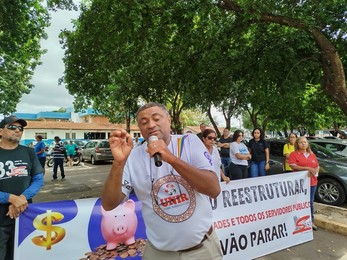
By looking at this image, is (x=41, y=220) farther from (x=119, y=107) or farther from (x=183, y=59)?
(x=119, y=107)

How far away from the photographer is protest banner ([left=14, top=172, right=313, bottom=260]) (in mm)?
3105

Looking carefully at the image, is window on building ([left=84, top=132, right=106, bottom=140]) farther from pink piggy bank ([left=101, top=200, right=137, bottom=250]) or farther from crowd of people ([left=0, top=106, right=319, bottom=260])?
crowd of people ([left=0, top=106, right=319, bottom=260])

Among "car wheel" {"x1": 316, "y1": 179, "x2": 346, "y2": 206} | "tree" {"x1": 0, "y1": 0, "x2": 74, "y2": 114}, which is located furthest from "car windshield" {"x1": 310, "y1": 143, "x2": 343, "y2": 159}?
"tree" {"x1": 0, "y1": 0, "x2": 74, "y2": 114}

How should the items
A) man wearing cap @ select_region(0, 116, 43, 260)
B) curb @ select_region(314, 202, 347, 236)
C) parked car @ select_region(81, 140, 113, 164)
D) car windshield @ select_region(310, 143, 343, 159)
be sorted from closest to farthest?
man wearing cap @ select_region(0, 116, 43, 260) → curb @ select_region(314, 202, 347, 236) → car windshield @ select_region(310, 143, 343, 159) → parked car @ select_region(81, 140, 113, 164)

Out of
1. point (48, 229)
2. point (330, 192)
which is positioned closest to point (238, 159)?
point (330, 192)

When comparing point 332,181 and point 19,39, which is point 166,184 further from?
point 19,39

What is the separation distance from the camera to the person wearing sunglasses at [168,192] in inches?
65.0

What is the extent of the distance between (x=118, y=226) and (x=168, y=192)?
193 cm

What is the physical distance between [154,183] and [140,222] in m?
1.96

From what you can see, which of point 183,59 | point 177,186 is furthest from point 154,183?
point 183,59

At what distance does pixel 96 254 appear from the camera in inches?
129

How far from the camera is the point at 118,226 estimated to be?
337 centimetres

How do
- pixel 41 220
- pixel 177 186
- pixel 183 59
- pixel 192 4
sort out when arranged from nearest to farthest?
pixel 177 186
pixel 41 220
pixel 192 4
pixel 183 59

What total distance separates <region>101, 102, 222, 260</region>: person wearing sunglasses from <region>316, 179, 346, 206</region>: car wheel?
6234 mm
